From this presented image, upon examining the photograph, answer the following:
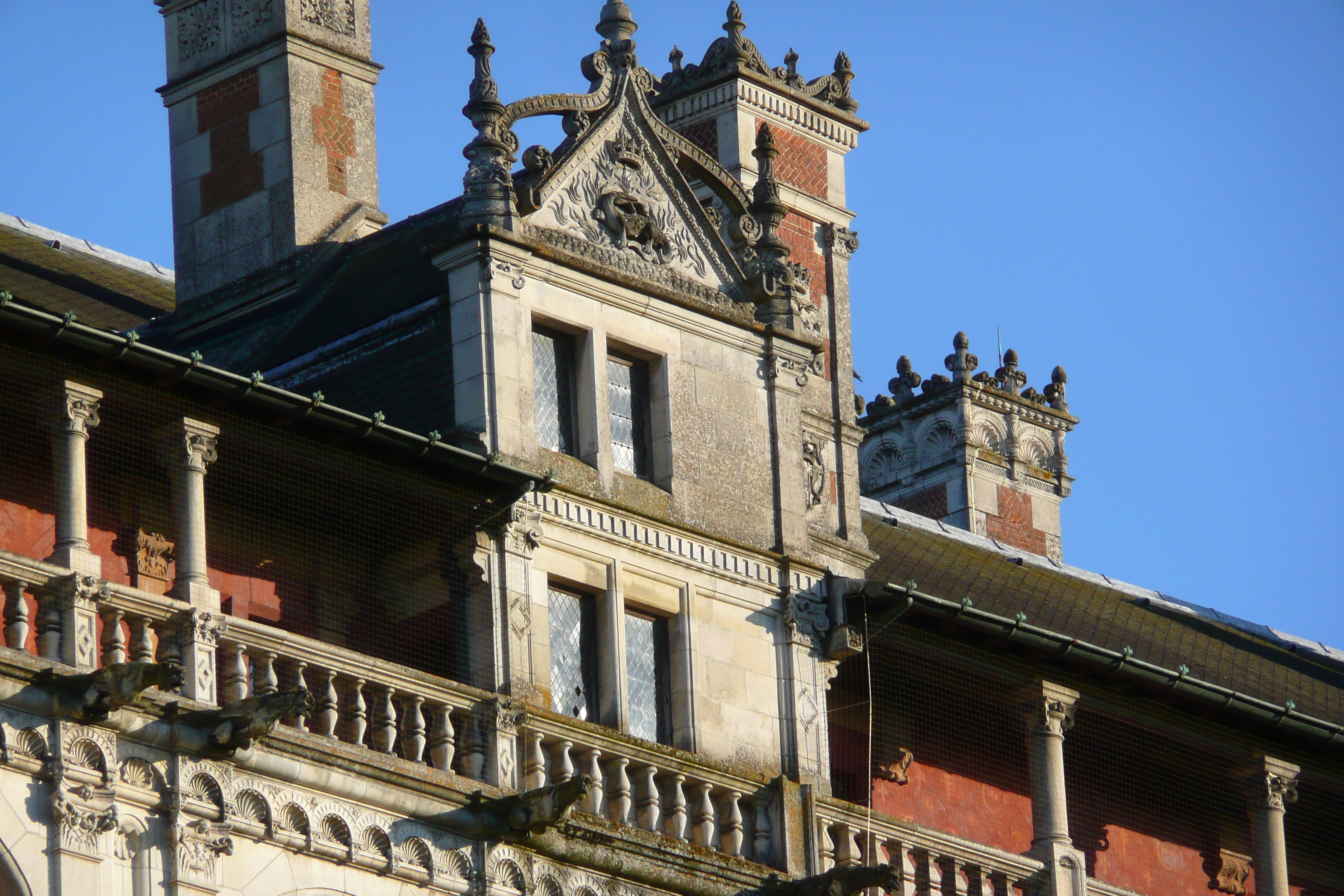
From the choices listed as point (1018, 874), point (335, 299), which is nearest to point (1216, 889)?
point (1018, 874)

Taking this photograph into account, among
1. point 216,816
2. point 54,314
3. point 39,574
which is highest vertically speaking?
point 54,314

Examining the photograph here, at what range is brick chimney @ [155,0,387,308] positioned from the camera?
31.8 metres

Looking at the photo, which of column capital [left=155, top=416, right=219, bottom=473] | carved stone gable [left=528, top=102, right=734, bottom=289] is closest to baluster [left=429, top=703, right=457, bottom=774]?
column capital [left=155, top=416, right=219, bottom=473]

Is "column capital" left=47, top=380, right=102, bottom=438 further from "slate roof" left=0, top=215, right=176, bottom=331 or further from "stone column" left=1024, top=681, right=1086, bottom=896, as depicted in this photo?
"stone column" left=1024, top=681, right=1086, bottom=896

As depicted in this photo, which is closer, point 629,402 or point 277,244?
point 629,402

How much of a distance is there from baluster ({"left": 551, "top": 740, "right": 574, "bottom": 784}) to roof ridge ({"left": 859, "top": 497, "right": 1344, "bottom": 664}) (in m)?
11.0

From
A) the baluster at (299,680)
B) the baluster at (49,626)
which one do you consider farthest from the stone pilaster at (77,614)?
the baluster at (299,680)

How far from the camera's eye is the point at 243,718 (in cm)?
A: 2380

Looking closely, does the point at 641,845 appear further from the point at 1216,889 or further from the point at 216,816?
the point at 1216,889

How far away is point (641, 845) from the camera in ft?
88.0

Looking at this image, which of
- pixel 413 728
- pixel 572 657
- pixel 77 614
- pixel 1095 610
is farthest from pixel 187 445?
pixel 1095 610

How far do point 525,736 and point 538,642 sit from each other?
1.00m

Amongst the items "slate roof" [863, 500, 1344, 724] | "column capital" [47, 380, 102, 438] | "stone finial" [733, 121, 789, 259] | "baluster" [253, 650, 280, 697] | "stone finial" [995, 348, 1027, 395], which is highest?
"stone finial" [995, 348, 1027, 395]

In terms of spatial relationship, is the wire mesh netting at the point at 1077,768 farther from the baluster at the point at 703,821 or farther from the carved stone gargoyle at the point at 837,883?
the baluster at the point at 703,821
